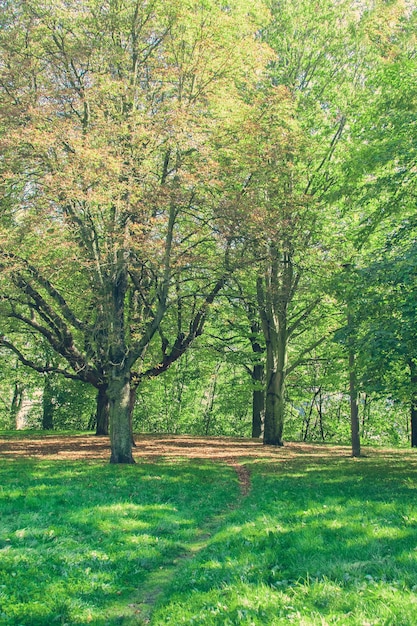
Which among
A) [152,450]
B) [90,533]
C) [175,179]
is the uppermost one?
[175,179]

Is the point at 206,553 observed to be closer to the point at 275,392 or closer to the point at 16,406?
the point at 275,392

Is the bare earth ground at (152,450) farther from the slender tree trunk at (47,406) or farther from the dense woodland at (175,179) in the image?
the slender tree trunk at (47,406)

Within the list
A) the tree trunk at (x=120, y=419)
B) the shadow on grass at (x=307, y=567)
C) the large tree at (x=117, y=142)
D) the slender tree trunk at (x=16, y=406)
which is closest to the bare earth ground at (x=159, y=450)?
the tree trunk at (x=120, y=419)

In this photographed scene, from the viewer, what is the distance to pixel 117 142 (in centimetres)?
1697

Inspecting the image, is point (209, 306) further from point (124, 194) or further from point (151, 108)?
point (151, 108)

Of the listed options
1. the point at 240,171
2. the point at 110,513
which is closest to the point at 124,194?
the point at 240,171

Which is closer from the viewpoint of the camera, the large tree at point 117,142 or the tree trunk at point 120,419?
the large tree at point 117,142

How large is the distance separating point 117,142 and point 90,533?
42.1 ft

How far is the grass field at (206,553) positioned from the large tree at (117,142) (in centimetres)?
731

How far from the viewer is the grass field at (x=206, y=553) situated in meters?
5.21

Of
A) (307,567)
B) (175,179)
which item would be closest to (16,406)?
(175,179)

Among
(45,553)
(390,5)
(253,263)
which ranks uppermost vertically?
(390,5)

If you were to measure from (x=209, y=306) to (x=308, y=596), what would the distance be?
51.6 ft

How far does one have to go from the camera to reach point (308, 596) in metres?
5.30
